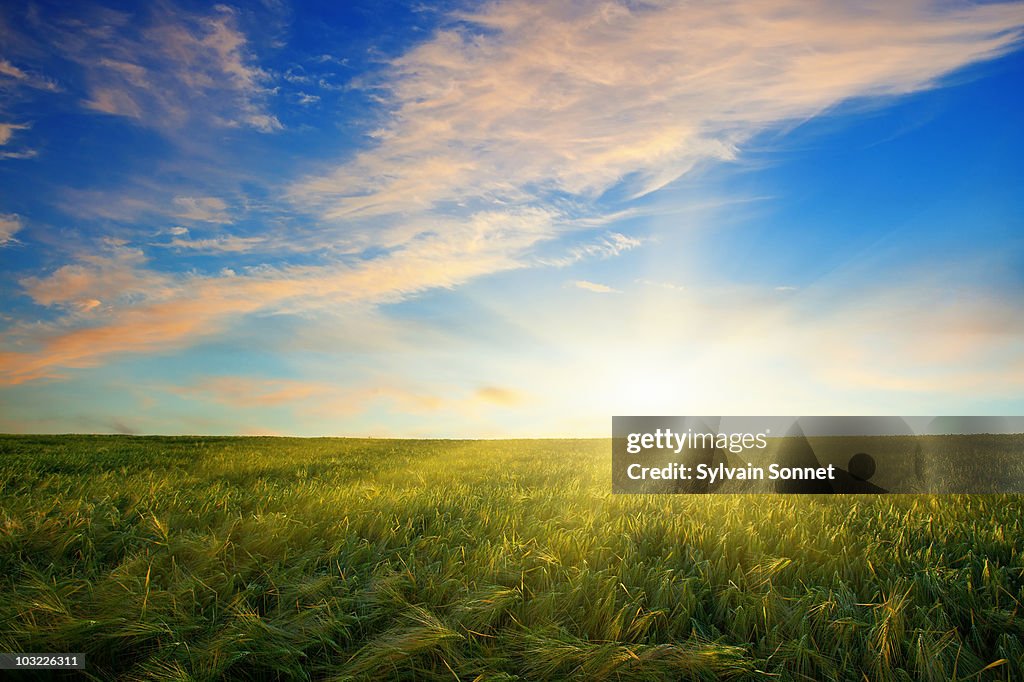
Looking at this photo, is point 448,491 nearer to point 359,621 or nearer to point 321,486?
point 321,486

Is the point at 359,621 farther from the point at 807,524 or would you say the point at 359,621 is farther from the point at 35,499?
the point at 35,499

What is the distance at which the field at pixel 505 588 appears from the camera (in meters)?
2.86

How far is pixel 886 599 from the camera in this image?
3.53 meters

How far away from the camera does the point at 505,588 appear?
133 inches

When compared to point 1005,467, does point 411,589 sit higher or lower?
lower

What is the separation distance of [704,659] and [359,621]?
187 centimetres

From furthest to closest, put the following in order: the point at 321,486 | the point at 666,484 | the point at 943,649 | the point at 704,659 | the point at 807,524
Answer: the point at 666,484 → the point at 321,486 → the point at 807,524 → the point at 943,649 → the point at 704,659

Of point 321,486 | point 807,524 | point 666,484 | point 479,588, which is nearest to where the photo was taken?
point 479,588

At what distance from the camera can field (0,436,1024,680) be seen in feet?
9.37

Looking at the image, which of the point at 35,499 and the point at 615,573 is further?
the point at 35,499

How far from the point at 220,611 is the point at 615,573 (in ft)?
8.22

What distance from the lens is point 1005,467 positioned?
9.22 metres

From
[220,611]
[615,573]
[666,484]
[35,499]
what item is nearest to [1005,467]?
[666,484]


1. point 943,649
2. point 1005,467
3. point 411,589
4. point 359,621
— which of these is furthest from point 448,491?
point 1005,467
